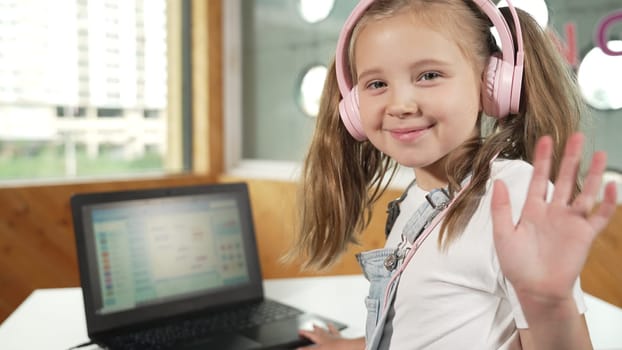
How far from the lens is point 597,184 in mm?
585

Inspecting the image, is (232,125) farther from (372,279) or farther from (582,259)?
(582,259)

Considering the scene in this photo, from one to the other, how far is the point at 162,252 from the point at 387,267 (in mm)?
649

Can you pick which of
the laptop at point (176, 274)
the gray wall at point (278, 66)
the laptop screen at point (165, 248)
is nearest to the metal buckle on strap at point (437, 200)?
the laptop at point (176, 274)

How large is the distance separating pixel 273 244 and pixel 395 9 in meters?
2.29

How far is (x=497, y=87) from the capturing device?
0.81 metres

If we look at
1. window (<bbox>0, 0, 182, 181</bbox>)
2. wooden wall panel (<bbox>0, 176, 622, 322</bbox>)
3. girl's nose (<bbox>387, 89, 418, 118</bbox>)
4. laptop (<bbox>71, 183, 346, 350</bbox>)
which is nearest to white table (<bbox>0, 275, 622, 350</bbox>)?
laptop (<bbox>71, 183, 346, 350</bbox>)

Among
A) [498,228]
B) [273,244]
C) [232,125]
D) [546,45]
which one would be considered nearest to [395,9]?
[546,45]

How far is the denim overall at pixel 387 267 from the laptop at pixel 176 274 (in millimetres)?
368

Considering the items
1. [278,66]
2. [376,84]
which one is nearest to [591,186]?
[376,84]

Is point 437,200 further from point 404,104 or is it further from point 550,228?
point 550,228

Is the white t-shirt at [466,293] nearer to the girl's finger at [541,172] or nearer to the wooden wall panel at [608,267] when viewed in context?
the girl's finger at [541,172]

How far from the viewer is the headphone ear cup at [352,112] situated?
2.98 ft

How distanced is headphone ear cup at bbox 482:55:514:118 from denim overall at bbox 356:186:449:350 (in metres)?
0.12

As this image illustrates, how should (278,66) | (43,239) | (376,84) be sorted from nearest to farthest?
(376,84) < (43,239) < (278,66)
